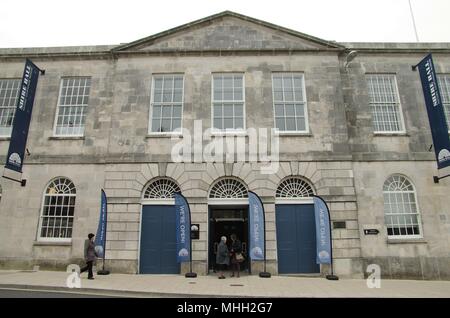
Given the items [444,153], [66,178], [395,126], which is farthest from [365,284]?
[66,178]

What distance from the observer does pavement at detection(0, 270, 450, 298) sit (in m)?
9.24

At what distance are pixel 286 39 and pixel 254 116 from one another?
4286 millimetres

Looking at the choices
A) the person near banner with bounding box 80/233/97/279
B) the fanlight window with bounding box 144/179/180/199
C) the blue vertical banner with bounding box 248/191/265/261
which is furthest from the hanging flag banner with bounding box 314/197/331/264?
the person near banner with bounding box 80/233/97/279

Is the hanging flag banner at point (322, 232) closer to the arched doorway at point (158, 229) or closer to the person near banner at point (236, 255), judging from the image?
the person near banner at point (236, 255)

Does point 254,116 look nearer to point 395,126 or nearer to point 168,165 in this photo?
point 168,165

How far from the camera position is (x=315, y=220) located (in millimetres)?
12836

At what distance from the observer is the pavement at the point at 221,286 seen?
9242 mm

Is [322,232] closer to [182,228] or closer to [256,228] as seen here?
[256,228]

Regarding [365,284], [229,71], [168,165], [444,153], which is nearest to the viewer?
[365,284]

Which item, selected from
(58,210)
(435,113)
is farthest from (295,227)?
(58,210)

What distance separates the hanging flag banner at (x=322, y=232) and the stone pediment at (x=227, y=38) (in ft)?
24.6

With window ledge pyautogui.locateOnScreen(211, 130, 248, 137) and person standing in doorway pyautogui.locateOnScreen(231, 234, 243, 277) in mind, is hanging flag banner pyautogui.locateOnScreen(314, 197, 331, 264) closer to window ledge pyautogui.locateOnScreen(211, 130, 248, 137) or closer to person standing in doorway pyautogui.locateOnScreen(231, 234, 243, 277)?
person standing in doorway pyautogui.locateOnScreen(231, 234, 243, 277)
